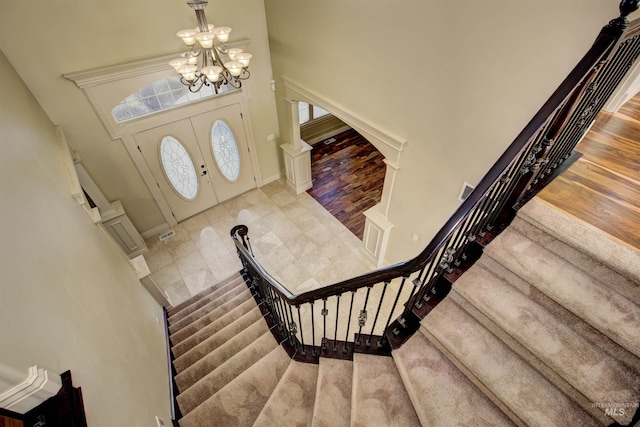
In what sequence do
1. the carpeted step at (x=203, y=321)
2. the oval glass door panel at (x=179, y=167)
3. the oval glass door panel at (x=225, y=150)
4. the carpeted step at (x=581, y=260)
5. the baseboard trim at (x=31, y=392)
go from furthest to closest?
the oval glass door panel at (x=225, y=150) < the oval glass door panel at (x=179, y=167) < the carpeted step at (x=203, y=321) < the carpeted step at (x=581, y=260) < the baseboard trim at (x=31, y=392)

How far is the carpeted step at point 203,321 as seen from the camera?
375 cm

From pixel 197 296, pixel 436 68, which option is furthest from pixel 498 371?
pixel 197 296

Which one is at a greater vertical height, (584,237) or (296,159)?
(584,237)

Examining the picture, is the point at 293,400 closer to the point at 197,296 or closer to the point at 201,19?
the point at 197,296

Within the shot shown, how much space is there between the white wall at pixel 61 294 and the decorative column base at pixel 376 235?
3.21 metres

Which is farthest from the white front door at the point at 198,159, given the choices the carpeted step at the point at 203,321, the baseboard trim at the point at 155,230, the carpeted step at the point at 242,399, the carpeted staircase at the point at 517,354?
the carpeted staircase at the point at 517,354

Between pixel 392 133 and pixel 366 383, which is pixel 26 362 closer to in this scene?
pixel 366 383

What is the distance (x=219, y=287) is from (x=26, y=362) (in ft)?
11.7

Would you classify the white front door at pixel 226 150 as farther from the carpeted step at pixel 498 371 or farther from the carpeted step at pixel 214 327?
the carpeted step at pixel 498 371

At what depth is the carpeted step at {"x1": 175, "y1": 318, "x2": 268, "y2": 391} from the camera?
3133 millimetres

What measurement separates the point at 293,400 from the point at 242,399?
0.56 meters

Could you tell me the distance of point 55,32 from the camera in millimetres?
3385

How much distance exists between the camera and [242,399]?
267cm

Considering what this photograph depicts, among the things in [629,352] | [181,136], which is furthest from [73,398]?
[181,136]
